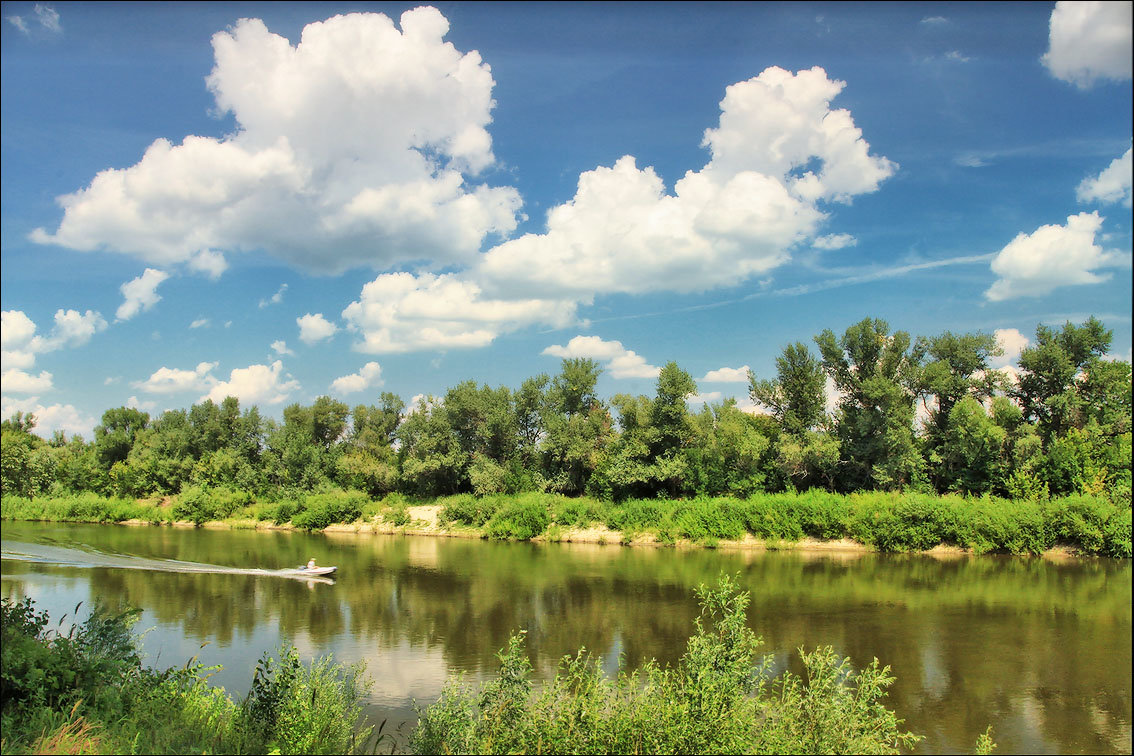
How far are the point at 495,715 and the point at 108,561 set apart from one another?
36.3m

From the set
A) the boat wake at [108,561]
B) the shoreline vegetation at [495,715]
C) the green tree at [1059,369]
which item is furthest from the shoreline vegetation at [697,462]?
the shoreline vegetation at [495,715]

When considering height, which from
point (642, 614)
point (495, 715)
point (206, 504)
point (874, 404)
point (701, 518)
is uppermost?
point (874, 404)

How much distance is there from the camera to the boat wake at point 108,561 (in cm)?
3403

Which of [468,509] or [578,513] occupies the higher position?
[578,513]

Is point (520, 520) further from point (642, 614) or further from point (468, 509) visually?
point (642, 614)

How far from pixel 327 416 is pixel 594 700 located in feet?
218

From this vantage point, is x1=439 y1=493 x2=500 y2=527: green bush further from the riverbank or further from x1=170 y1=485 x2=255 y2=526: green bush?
x1=170 y1=485 x2=255 y2=526: green bush

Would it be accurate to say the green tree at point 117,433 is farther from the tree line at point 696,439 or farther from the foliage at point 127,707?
the foliage at point 127,707

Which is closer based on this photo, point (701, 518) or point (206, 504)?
point (701, 518)

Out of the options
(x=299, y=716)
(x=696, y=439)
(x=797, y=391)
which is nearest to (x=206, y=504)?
(x=696, y=439)

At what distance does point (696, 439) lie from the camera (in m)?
48.8

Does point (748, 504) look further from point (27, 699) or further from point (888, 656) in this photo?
point (27, 699)

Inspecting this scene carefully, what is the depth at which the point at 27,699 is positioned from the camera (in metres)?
9.35

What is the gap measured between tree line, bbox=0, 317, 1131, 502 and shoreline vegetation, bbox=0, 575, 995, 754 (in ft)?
117
